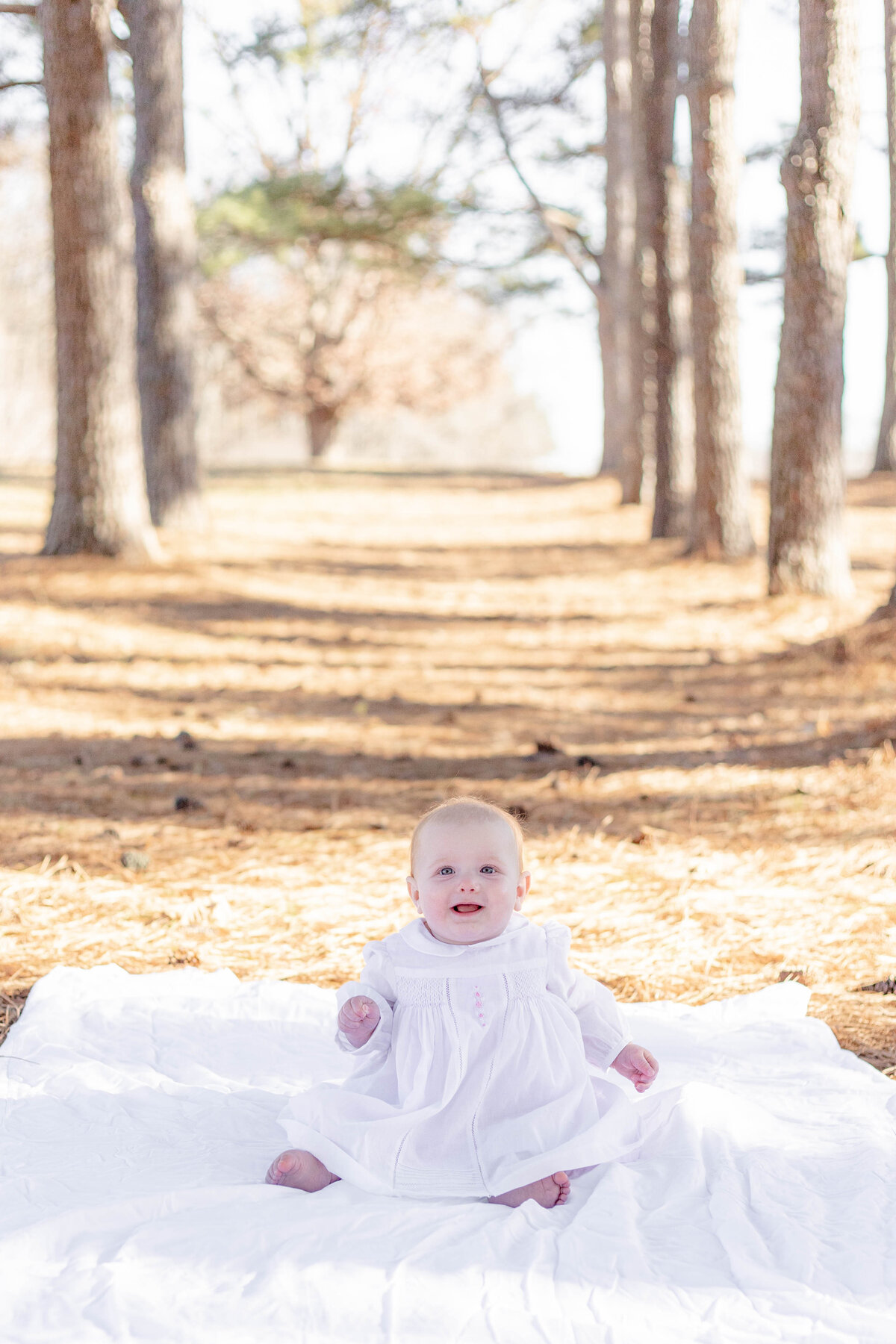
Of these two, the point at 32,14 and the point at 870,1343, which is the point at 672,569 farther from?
the point at 870,1343

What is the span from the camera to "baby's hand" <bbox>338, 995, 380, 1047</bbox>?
2340 mm

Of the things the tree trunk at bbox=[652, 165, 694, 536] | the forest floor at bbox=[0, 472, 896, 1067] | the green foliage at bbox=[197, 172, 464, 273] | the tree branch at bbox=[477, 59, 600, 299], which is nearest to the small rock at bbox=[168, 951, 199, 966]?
the forest floor at bbox=[0, 472, 896, 1067]

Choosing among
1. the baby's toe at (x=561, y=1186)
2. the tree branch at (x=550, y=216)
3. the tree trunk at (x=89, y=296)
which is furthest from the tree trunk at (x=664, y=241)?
the baby's toe at (x=561, y=1186)

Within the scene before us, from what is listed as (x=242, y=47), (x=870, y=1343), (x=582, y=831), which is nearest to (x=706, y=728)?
(x=582, y=831)

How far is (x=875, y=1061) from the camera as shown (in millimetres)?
2766

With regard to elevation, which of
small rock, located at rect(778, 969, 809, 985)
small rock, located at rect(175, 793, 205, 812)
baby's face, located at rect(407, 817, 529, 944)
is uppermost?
baby's face, located at rect(407, 817, 529, 944)

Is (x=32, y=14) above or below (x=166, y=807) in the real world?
above

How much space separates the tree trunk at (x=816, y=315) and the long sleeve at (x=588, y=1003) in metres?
6.15

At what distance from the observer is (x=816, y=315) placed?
7684 millimetres

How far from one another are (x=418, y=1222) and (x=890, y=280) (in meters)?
14.5

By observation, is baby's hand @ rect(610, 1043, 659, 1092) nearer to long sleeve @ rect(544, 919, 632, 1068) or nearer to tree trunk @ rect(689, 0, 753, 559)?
long sleeve @ rect(544, 919, 632, 1068)

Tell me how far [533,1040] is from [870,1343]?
0.76 metres

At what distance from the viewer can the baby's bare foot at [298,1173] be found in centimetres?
221

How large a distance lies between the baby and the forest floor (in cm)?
86
